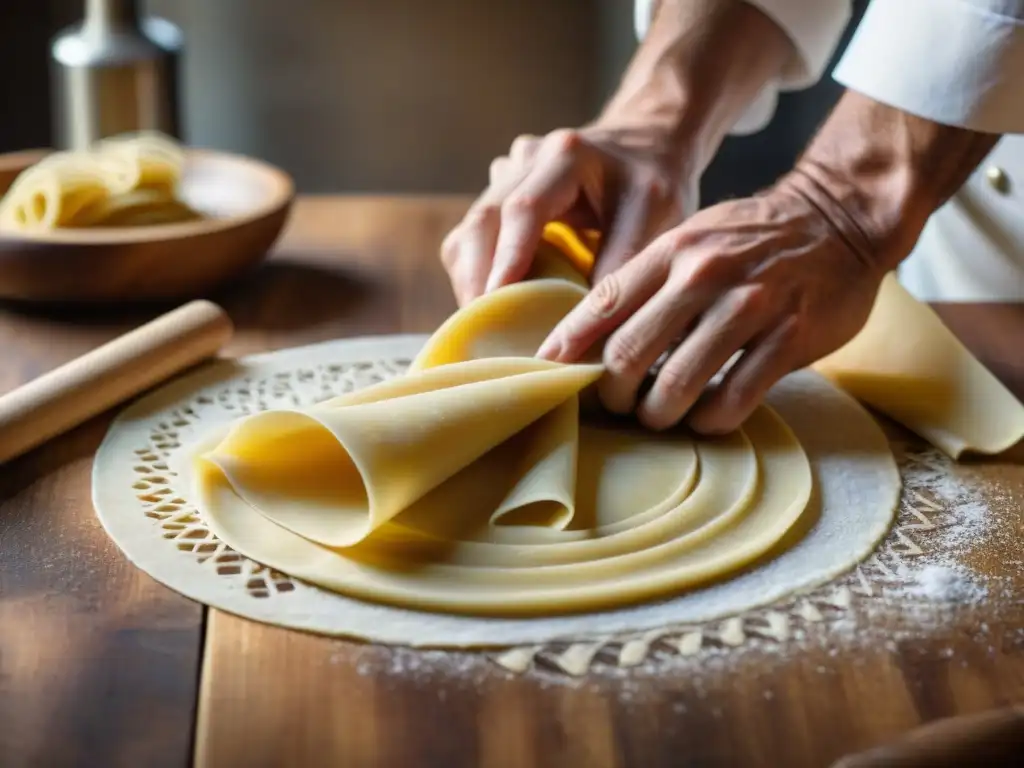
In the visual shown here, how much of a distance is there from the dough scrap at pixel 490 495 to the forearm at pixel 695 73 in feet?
1.34

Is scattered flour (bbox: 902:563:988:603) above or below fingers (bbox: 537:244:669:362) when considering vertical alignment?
below

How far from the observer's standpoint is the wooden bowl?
4.02ft

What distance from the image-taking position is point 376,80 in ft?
9.39

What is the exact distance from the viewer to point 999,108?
1.04m

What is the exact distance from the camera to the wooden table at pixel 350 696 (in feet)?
2.07

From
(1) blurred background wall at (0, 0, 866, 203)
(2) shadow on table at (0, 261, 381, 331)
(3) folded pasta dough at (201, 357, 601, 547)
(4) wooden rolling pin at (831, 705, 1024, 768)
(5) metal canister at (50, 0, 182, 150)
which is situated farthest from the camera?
(1) blurred background wall at (0, 0, 866, 203)

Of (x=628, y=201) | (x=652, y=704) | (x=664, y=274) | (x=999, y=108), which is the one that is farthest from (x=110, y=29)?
(x=652, y=704)

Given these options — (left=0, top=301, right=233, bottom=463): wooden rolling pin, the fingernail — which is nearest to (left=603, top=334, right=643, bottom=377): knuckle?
the fingernail

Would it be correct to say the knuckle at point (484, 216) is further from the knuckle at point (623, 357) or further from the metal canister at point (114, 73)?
the metal canister at point (114, 73)

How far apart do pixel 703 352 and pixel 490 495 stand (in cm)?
23

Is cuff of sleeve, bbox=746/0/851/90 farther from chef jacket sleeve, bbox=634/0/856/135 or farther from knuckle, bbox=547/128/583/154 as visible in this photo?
knuckle, bbox=547/128/583/154

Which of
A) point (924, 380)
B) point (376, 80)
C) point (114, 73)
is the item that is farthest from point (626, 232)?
point (376, 80)

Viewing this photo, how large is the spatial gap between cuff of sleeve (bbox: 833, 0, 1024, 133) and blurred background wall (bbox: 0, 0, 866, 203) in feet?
5.13

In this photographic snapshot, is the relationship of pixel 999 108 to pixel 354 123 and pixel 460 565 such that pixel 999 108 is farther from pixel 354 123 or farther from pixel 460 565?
pixel 354 123
